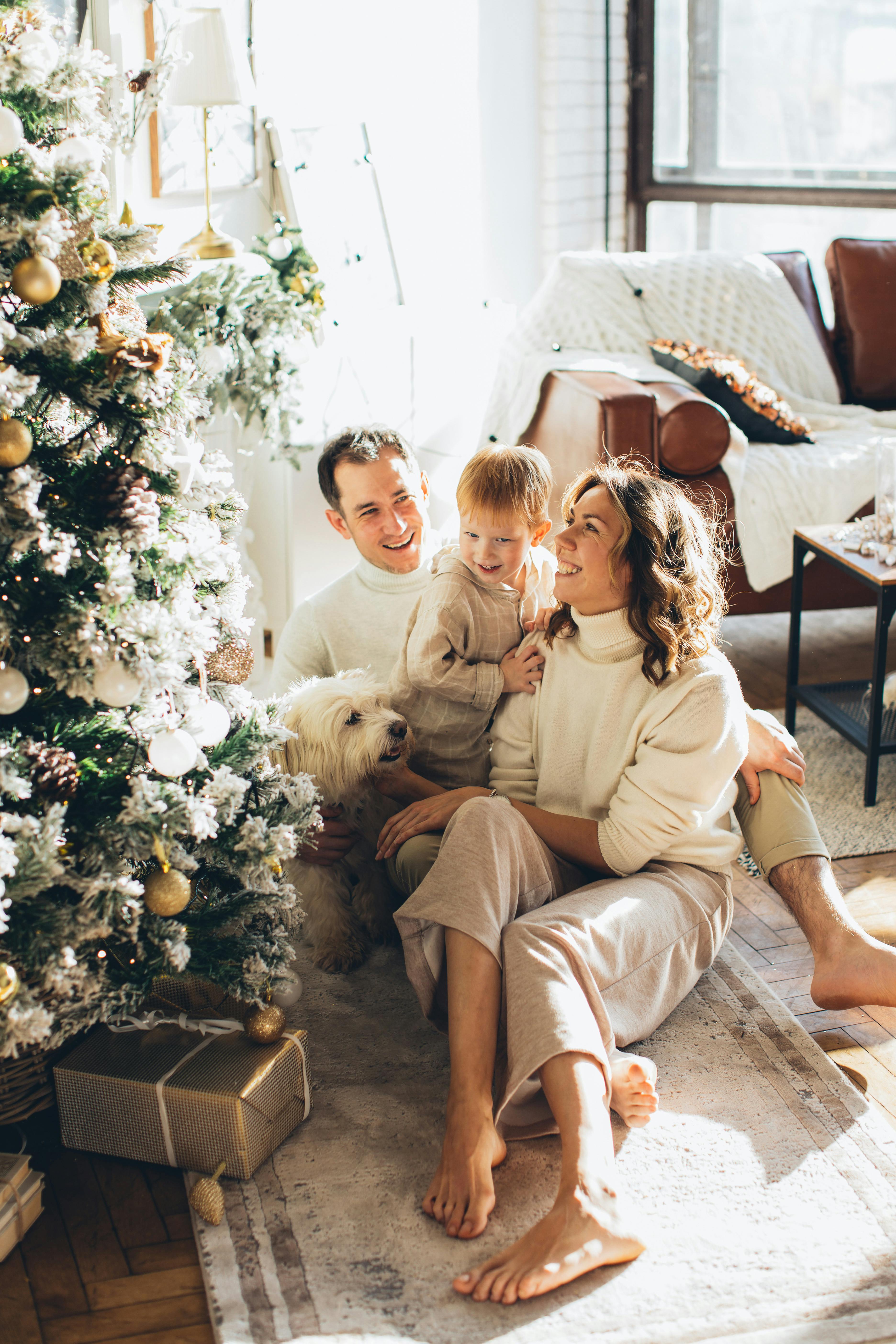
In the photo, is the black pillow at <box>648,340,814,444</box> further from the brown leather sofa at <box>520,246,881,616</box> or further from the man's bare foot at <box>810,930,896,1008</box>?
the man's bare foot at <box>810,930,896,1008</box>

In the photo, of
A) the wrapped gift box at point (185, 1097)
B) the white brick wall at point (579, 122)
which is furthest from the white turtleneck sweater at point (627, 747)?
the white brick wall at point (579, 122)

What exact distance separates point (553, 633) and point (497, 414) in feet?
6.62

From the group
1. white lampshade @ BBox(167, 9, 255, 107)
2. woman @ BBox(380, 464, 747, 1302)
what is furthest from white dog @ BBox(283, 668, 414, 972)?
white lampshade @ BBox(167, 9, 255, 107)

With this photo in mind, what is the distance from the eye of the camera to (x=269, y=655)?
10.7 feet

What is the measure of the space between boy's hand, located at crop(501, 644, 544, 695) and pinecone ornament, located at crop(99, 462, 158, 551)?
0.78 meters

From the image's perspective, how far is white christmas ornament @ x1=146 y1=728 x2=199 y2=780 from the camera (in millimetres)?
1369

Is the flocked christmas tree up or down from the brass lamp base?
down

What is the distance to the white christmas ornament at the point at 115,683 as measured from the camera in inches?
51.7

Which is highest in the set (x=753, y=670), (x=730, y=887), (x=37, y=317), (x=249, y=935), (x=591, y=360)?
(x=37, y=317)

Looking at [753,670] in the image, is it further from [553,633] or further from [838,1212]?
[838,1212]

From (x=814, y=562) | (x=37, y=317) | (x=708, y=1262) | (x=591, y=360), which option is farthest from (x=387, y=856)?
(x=591, y=360)

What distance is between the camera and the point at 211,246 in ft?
9.52

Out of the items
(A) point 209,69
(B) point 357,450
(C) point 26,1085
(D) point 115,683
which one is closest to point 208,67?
(A) point 209,69

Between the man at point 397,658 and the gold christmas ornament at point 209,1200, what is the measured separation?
1.87 feet
